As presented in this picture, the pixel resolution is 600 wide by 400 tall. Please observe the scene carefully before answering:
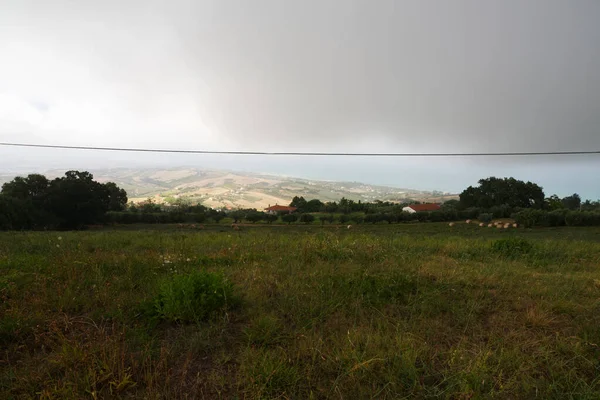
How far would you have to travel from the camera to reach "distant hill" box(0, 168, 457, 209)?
206 feet

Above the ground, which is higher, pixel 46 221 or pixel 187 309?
pixel 187 309

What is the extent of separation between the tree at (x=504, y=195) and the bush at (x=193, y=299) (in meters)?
79.8

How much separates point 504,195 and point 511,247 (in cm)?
7841

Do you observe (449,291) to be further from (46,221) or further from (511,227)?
(511,227)

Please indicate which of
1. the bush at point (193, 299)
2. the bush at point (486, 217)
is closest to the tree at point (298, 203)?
the bush at point (486, 217)

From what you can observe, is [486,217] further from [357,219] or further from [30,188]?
[30,188]

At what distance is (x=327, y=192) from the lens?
62.9 meters

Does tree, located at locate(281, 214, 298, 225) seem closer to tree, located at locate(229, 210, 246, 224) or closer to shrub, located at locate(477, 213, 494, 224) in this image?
tree, located at locate(229, 210, 246, 224)

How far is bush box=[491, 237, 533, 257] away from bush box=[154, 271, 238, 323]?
23.8ft

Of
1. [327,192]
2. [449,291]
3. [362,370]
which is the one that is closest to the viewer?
[362,370]

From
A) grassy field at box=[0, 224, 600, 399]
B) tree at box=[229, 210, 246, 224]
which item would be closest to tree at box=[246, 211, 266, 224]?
tree at box=[229, 210, 246, 224]

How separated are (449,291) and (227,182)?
7603 cm

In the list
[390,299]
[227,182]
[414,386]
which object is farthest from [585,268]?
[227,182]

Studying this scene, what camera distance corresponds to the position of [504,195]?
234 feet
